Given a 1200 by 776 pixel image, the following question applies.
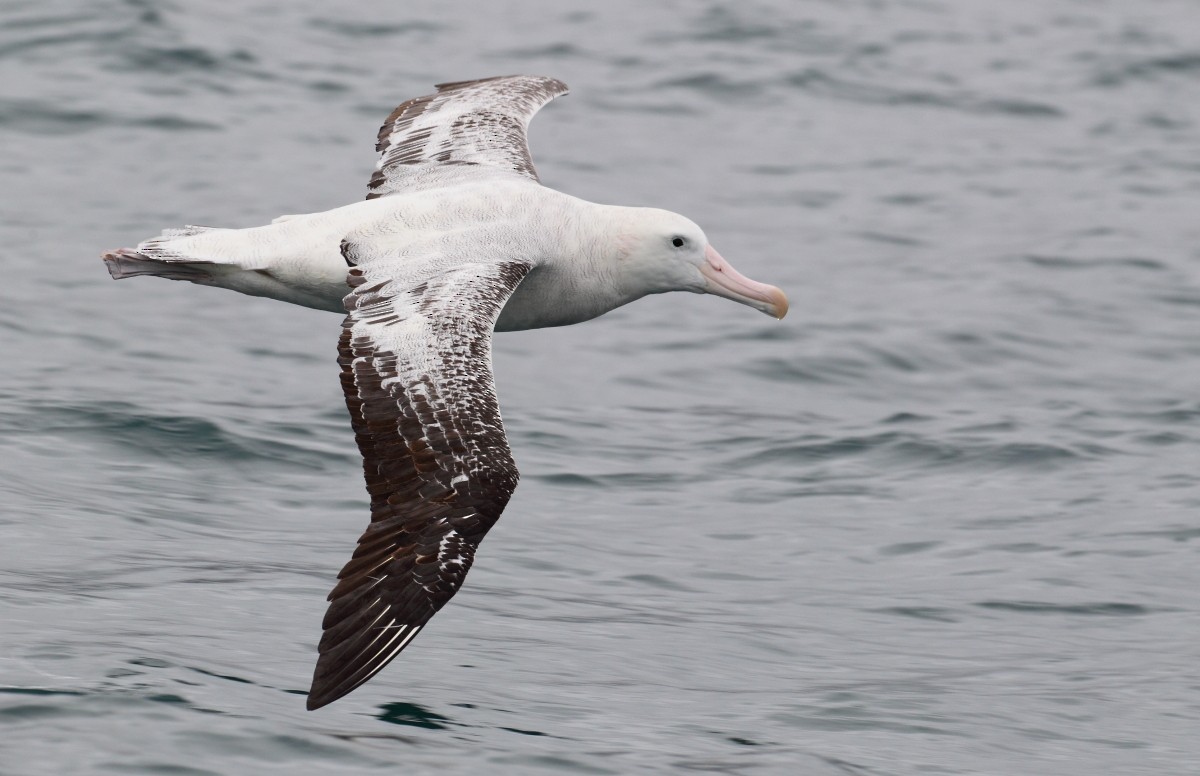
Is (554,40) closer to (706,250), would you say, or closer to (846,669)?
(706,250)

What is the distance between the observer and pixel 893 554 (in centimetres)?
1162

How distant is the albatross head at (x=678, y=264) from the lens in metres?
10.4

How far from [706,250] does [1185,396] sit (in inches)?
233

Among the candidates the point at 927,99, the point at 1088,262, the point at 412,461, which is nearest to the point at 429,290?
the point at 412,461

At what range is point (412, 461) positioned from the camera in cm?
845

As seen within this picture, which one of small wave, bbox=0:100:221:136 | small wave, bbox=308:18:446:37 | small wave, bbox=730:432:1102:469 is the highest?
small wave, bbox=308:18:446:37

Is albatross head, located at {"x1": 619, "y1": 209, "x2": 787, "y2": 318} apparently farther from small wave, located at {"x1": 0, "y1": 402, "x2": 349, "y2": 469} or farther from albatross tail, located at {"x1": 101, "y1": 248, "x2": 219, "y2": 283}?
small wave, located at {"x1": 0, "y1": 402, "x2": 349, "y2": 469}

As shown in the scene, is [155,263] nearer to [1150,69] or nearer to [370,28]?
[370,28]

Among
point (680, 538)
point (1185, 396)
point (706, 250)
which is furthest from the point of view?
point (1185, 396)

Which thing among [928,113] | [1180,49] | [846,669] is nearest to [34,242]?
[846,669]

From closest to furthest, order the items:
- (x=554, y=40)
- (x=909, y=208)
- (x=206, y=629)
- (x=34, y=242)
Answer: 1. (x=206, y=629)
2. (x=34, y=242)
3. (x=909, y=208)
4. (x=554, y=40)

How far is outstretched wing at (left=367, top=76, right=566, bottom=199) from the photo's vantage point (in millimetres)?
11594

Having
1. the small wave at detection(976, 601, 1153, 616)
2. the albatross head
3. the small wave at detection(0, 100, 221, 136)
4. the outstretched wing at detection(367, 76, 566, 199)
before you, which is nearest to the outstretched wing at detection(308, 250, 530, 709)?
the albatross head

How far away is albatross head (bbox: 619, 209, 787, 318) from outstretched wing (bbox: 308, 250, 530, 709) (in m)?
1.28
